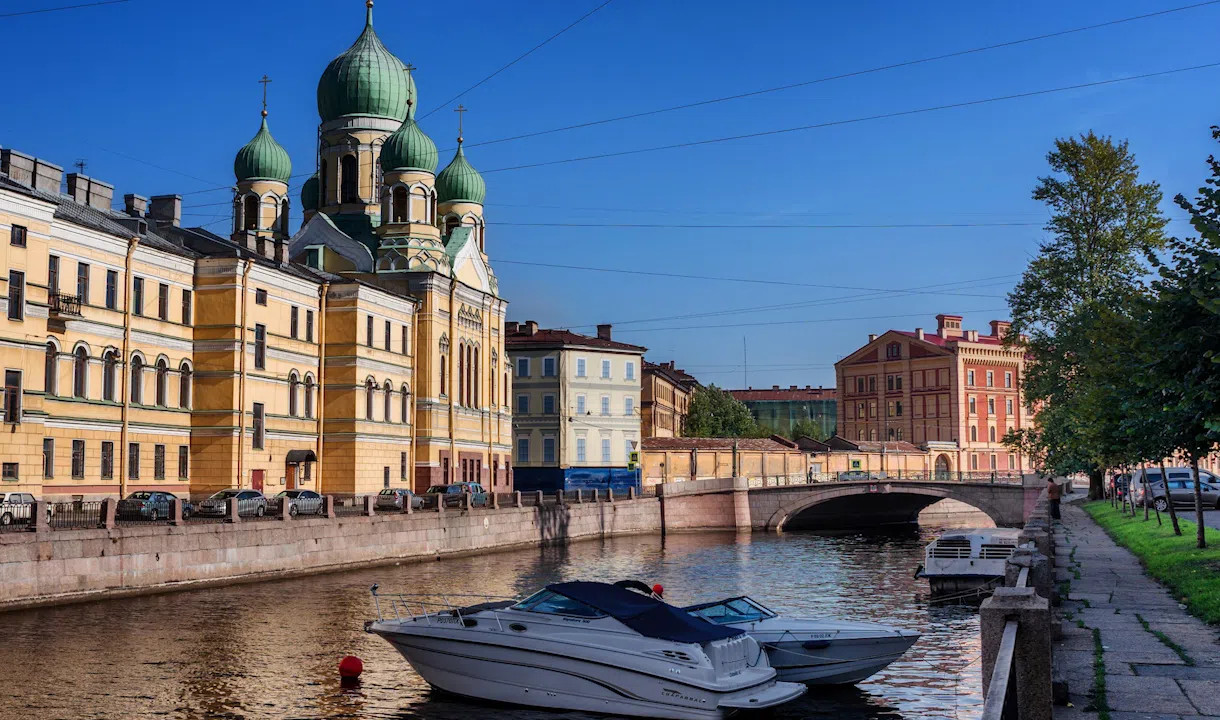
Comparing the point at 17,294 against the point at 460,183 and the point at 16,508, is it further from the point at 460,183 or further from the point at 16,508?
the point at 460,183

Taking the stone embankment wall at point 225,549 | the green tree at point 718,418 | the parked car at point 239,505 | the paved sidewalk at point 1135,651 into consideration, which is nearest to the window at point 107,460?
the parked car at point 239,505

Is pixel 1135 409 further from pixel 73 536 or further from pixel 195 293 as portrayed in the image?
pixel 195 293

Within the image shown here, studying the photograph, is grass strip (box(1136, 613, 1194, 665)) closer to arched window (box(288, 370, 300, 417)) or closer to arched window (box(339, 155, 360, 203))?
arched window (box(288, 370, 300, 417))

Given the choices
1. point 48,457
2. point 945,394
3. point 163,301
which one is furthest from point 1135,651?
point 945,394

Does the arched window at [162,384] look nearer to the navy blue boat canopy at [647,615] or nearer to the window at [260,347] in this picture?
the window at [260,347]

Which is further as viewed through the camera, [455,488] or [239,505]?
[455,488]

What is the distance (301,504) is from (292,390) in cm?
1470

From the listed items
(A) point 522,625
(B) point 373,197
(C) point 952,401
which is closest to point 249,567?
(A) point 522,625

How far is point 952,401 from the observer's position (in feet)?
412

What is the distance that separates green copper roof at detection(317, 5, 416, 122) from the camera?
73.9 metres

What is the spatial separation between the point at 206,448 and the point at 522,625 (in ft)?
117

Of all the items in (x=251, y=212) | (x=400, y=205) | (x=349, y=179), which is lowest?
(x=251, y=212)

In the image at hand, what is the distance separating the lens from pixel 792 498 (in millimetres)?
83750

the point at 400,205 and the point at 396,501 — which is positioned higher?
the point at 400,205
